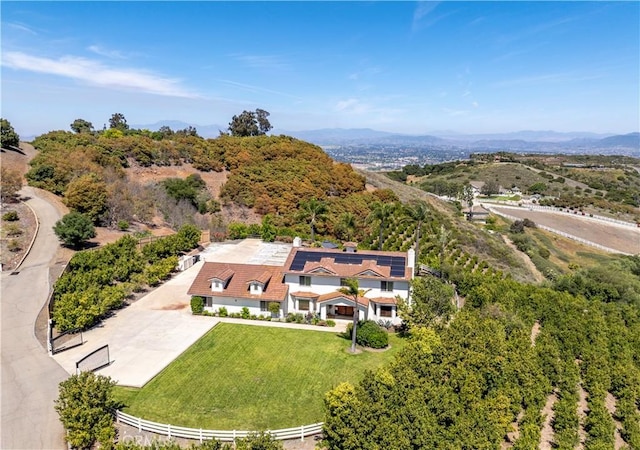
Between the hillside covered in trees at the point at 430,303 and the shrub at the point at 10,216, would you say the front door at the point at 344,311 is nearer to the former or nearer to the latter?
the hillside covered in trees at the point at 430,303

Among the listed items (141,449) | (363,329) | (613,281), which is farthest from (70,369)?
(613,281)

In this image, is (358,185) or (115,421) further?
(358,185)

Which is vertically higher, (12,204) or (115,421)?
(12,204)

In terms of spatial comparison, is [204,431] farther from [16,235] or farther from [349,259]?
[16,235]

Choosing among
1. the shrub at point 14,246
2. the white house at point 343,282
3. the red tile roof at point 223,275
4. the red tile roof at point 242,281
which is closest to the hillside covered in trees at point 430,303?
the white house at point 343,282

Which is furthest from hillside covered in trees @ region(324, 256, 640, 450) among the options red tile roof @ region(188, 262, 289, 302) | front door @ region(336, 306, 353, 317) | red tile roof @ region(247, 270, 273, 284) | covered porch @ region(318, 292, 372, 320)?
red tile roof @ region(247, 270, 273, 284)

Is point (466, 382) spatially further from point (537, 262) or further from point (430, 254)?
point (537, 262)

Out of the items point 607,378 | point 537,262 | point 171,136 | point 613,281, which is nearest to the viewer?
point 607,378

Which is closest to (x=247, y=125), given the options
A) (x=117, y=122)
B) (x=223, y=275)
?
(x=117, y=122)
